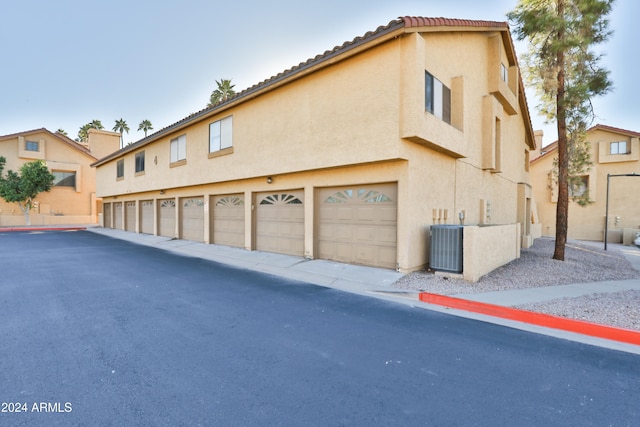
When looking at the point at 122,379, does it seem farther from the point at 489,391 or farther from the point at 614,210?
the point at 614,210

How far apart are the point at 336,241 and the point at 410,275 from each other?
2.82m

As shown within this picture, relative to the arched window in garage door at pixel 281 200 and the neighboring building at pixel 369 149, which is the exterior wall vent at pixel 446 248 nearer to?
the neighboring building at pixel 369 149

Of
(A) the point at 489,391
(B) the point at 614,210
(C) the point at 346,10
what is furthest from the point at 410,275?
(B) the point at 614,210

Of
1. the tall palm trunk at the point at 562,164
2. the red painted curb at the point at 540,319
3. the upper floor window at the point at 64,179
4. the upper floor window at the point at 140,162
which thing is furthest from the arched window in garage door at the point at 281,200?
the upper floor window at the point at 64,179

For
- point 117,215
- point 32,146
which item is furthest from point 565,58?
point 32,146

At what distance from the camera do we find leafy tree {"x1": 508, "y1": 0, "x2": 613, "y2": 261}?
34.1ft

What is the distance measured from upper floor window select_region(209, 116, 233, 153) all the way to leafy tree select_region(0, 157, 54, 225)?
81.1 ft

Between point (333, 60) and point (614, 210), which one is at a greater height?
point (333, 60)

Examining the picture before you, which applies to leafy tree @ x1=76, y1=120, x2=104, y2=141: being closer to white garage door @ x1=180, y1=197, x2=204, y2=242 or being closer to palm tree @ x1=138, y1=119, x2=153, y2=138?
palm tree @ x1=138, y1=119, x2=153, y2=138

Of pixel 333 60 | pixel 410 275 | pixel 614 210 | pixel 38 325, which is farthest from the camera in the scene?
pixel 614 210

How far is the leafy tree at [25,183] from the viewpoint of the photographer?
2745 cm

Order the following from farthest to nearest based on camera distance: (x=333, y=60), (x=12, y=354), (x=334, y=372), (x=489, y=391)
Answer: (x=333, y=60), (x=12, y=354), (x=334, y=372), (x=489, y=391)

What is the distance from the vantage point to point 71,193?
107 ft

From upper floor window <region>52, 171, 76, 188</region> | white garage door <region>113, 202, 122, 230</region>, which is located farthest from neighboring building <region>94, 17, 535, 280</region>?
upper floor window <region>52, 171, 76, 188</region>
